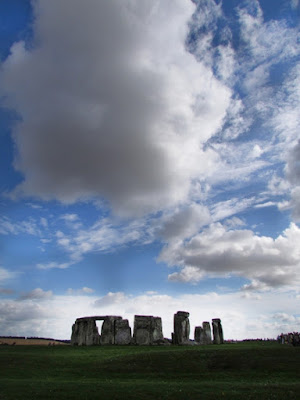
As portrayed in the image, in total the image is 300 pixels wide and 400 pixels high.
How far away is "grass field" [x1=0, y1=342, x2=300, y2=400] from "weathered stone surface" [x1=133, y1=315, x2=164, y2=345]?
961cm

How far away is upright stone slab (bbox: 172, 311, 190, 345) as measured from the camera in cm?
4334

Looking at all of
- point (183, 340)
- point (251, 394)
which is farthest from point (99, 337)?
point (251, 394)

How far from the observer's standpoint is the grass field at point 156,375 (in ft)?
61.8

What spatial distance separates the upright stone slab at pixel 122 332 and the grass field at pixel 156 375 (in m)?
9.78

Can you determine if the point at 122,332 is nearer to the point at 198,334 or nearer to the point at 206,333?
the point at 198,334

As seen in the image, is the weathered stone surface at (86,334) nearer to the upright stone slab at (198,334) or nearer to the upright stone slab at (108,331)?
the upright stone slab at (108,331)

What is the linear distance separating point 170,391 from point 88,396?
158 inches

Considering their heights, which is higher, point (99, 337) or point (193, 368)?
point (99, 337)

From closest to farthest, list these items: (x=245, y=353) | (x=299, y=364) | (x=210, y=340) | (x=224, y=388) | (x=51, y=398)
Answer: (x=51, y=398), (x=224, y=388), (x=299, y=364), (x=245, y=353), (x=210, y=340)

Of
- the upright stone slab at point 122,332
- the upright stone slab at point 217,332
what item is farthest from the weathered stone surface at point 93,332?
the upright stone slab at point 217,332

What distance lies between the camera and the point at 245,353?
95.3ft

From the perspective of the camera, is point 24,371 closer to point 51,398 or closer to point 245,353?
point 51,398

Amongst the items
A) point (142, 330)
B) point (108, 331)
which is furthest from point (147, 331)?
point (108, 331)

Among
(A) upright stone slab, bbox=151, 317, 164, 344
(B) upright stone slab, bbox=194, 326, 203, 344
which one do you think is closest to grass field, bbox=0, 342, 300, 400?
(A) upright stone slab, bbox=151, 317, 164, 344
